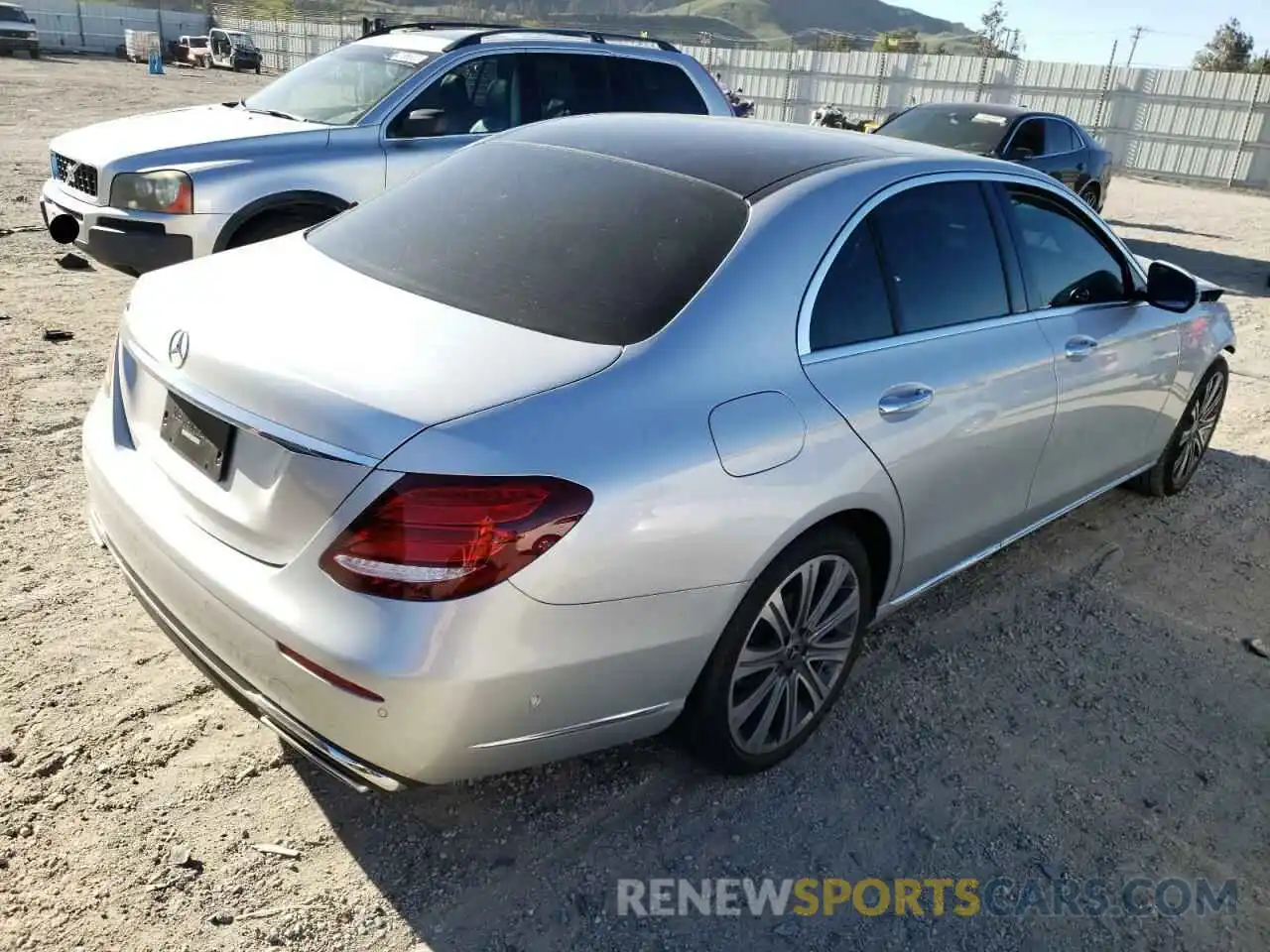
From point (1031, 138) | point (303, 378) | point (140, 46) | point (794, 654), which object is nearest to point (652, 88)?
point (794, 654)

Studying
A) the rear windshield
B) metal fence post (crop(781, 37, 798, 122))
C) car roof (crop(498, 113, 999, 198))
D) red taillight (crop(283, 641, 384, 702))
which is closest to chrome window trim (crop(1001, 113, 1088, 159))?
car roof (crop(498, 113, 999, 198))

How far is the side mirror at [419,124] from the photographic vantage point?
6703 mm

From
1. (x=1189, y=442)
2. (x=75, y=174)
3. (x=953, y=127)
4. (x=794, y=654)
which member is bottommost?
(x=1189, y=442)

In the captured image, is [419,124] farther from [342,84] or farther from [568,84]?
[568,84]

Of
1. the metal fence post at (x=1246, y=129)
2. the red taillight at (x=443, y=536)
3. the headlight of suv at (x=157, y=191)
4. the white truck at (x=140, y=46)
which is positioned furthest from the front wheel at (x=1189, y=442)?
the white truck at (x=140, y=46)

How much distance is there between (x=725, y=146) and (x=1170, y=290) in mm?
2151

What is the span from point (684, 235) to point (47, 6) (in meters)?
54.1

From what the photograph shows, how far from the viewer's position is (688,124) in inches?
139

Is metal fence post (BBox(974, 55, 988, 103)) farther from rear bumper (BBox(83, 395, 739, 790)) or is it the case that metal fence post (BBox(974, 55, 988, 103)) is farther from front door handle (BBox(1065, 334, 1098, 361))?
rear bumper (BBox(83, 395, 739, 790))

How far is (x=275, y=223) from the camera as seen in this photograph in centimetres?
629

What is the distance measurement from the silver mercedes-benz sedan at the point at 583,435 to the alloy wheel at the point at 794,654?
0.01 m

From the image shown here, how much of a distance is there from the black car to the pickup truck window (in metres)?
6.37

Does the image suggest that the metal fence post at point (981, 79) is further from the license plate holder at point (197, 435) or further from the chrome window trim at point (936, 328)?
the license plate holder at point (197, 435)

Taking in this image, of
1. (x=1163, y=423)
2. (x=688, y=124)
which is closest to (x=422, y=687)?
(x=688, y=124)
